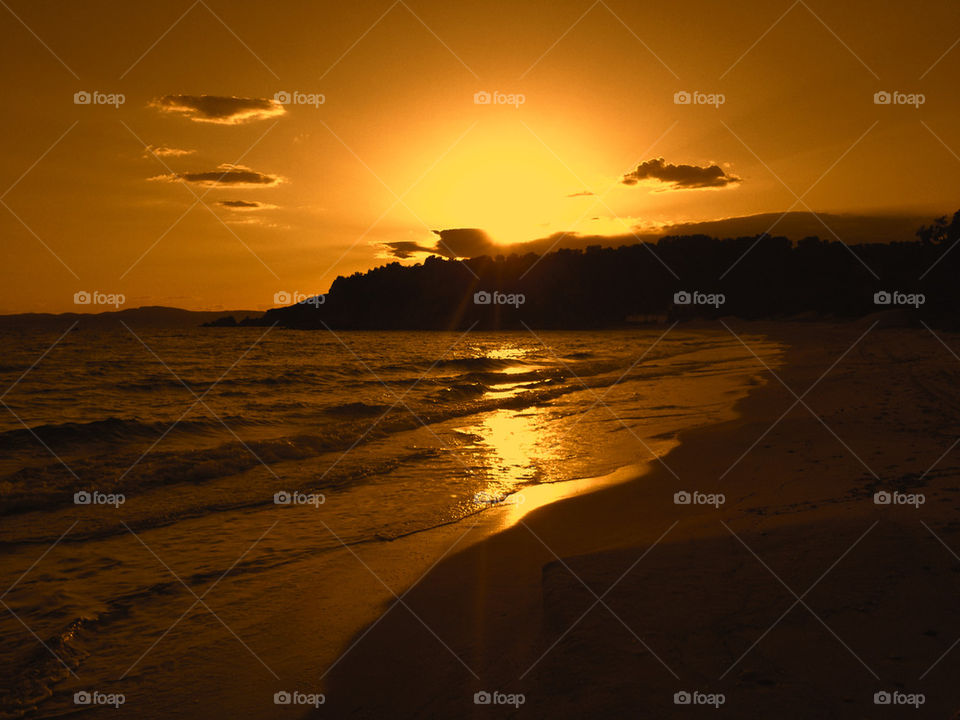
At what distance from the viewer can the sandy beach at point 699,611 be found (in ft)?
11.9

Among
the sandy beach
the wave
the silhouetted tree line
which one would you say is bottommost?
the sandy beach

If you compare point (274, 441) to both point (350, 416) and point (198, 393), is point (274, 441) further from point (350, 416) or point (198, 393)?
point (198, 393)

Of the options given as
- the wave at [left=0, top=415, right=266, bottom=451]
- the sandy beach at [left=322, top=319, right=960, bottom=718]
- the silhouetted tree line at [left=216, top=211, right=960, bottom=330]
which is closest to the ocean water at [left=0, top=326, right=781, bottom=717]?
the wave at [left=0, top=415, right=266, bottom=451]

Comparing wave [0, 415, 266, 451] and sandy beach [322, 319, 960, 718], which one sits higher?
wave [0, 415, 266, 451]

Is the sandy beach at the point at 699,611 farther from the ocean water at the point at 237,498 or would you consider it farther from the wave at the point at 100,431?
the wave at the point at 100,431

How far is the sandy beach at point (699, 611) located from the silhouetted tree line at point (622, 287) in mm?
66903

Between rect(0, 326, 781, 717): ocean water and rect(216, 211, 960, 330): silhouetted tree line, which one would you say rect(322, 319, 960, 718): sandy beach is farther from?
rect(216, 211, 960, 330): silhouetted tree line

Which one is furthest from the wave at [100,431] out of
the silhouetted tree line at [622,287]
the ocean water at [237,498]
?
the silhouetted tree line at [622,287]

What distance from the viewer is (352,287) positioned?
17425cm

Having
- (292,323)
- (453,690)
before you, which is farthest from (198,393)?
(292,323)

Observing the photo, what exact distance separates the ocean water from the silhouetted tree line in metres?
61.0

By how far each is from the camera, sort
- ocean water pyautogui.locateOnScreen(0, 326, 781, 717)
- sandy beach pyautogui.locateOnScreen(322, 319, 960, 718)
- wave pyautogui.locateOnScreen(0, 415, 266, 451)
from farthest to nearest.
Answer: wave pyautogui.locateOnScreen(0, 415, 266, 451)
ocean water pyautogui.locateOnScreen(0, 326, 781, 717)
sandy beach pyautogui.locateOnScreen(322, 319, 960, 718)

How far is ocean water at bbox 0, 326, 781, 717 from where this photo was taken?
16.5 feet

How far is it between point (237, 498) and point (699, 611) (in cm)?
767
